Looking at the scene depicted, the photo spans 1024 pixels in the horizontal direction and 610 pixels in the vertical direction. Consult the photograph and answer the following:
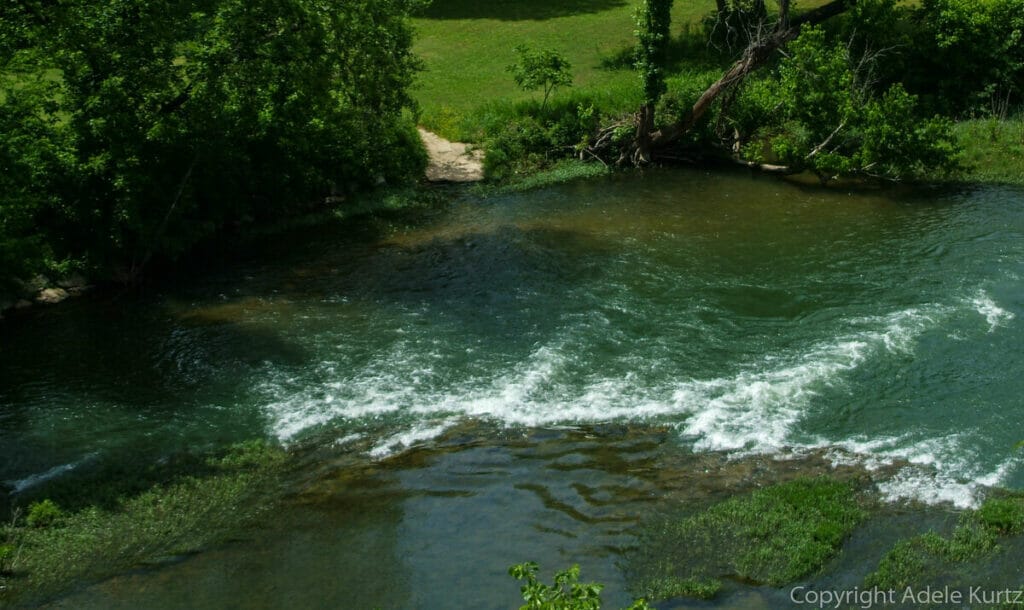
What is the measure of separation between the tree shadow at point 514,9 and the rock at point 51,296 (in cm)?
2493

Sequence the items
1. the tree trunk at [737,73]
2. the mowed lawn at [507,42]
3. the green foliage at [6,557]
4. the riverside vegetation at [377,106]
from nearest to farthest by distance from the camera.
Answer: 1. the green foliage at [6,557]
2. the riverside vegetation at [377,106]
3. the tree trunk at [737,73]
4. the mowed lawn at [507,42]

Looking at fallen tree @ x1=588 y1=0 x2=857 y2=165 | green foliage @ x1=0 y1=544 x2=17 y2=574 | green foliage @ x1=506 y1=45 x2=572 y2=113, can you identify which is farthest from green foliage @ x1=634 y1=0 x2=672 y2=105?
green foliage @ x1=0 y1=544 x2=17 y2=574

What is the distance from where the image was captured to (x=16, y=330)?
20.8m

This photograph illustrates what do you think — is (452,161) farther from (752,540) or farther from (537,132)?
(752,540)

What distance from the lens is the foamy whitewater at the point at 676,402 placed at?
14.5 m

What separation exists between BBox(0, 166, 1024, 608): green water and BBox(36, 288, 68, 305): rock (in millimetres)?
718

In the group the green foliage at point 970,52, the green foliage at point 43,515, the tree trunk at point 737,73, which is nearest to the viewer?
the green foliage at point 43,515

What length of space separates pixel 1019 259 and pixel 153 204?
19.6 m

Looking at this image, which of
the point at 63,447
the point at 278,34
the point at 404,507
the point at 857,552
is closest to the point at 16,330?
the point at 63,447

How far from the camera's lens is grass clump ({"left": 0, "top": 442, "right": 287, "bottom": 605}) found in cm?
1254

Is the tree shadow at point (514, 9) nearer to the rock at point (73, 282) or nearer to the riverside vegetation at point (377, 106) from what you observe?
the riverside vegetation at point (377, 106)

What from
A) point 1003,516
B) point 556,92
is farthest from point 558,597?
point 556,92

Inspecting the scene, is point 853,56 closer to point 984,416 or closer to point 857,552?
point 984,416

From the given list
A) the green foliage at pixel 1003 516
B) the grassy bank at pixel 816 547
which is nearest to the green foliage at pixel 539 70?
the grassy bank at pixel 816 547
